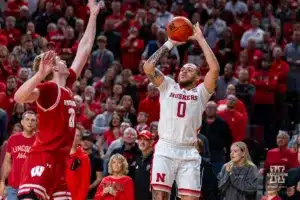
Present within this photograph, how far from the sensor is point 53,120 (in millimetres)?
10609

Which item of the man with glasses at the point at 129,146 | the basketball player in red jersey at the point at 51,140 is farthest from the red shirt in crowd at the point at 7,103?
the basketball player in red jersey at the point at 51,140

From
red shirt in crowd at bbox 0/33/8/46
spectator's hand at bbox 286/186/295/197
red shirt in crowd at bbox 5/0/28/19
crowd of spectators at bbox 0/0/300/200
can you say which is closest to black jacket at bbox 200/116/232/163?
crowd of spectators at bbox 0/0/300/200

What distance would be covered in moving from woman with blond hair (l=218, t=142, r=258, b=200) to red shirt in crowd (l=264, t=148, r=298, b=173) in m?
1.12

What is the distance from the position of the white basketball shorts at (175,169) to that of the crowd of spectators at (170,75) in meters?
2.53

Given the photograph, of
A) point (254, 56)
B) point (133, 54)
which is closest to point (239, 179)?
point (254, 56)

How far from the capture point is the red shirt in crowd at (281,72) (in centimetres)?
1950

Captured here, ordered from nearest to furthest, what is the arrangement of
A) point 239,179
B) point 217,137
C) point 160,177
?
1. point 160,177
2. point 239,179
3. point 217,137

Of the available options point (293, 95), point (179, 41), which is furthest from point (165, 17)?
point (179, 41)

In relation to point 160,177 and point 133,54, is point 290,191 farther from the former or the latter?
point 133,54

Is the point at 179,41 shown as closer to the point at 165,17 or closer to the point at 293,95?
the point at 293,95

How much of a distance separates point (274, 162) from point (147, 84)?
15.4ft

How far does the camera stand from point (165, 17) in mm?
22812

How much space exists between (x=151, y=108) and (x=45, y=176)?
8.32 metres

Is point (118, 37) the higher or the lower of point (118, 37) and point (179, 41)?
the higher
